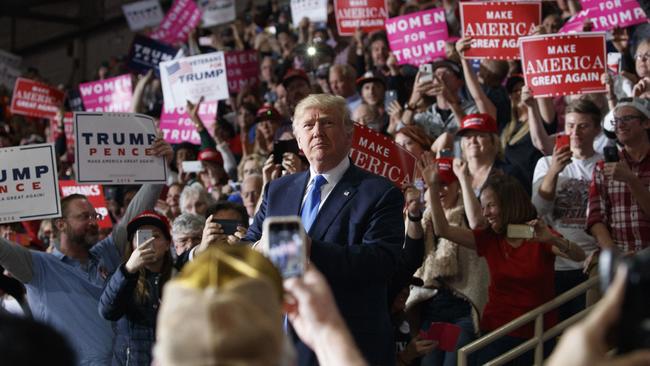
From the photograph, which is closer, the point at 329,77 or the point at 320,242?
the point at 320,242

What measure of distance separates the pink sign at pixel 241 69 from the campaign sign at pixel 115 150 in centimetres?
474

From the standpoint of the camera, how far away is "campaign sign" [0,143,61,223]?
Result: 22.6 feet

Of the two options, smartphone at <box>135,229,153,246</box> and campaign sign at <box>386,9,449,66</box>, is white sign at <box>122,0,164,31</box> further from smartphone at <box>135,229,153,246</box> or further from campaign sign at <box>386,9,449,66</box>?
smartphone at <box>135,229,153,246</box>

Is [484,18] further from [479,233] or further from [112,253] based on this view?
[112,253]

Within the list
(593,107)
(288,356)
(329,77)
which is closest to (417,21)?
(329,77)

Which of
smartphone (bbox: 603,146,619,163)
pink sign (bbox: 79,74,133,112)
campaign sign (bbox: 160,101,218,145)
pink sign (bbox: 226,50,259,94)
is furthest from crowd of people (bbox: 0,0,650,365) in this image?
pink sign (bbox: 79,74,133,112)

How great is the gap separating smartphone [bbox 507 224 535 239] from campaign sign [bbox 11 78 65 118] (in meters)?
8.81

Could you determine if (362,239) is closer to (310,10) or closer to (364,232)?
(364,232)

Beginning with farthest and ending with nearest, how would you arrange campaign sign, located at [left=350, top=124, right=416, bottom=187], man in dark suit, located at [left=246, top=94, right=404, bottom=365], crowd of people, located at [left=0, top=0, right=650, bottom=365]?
1. campaign sign, located at [left=350, top=124, right=416, bottom=187]
2. man in dark suit, located at [left=246, top=94, right=404, bottom=365]
3. crowd of people, located at [left=0, top=0, right=650, bottom=365]

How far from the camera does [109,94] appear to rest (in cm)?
1272

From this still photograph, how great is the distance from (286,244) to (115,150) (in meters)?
4.66

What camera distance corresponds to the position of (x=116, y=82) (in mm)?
12641

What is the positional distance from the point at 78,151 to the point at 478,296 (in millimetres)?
2633

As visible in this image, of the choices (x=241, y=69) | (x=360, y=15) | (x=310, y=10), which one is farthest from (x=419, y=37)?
(x=310, y=10)
